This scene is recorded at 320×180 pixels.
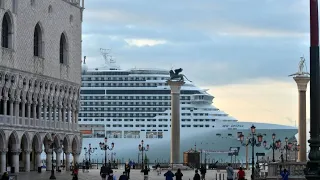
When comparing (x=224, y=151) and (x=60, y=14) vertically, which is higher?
(x=60, y=14)

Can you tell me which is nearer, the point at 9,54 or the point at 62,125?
the point at 9,54

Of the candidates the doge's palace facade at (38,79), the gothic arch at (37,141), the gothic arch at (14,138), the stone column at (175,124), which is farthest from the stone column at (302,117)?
the gothic arch at (14,138)

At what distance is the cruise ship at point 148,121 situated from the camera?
132 m

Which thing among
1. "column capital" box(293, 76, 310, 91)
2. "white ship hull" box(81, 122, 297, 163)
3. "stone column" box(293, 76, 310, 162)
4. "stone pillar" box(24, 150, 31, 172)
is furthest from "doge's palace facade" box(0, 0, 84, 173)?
"white ship hull" box(81, 122, 297, 163)

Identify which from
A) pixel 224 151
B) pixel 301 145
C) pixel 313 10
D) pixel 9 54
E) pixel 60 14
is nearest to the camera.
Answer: pixel 313 10

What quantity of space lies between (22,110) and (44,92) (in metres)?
4.92

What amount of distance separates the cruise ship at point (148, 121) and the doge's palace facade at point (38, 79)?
46.2m

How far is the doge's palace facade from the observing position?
70.8 meters

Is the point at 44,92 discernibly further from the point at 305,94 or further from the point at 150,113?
the point at 150,113

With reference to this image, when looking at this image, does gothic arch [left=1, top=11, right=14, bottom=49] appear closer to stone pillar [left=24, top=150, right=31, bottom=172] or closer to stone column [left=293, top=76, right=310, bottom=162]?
stone pillar [left=24, top=150, right=31, bottom=172]

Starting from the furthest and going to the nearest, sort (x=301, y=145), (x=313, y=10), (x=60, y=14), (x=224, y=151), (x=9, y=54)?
(x=224, y=151), (x=60, y=14), (x=301, y=145), (x=9, y=54), (x=313, y=10)

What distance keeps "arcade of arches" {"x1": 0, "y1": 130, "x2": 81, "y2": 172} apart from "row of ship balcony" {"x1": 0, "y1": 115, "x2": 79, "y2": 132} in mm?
542

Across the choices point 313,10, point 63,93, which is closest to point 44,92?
point 63,93

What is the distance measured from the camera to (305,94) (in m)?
79.5
